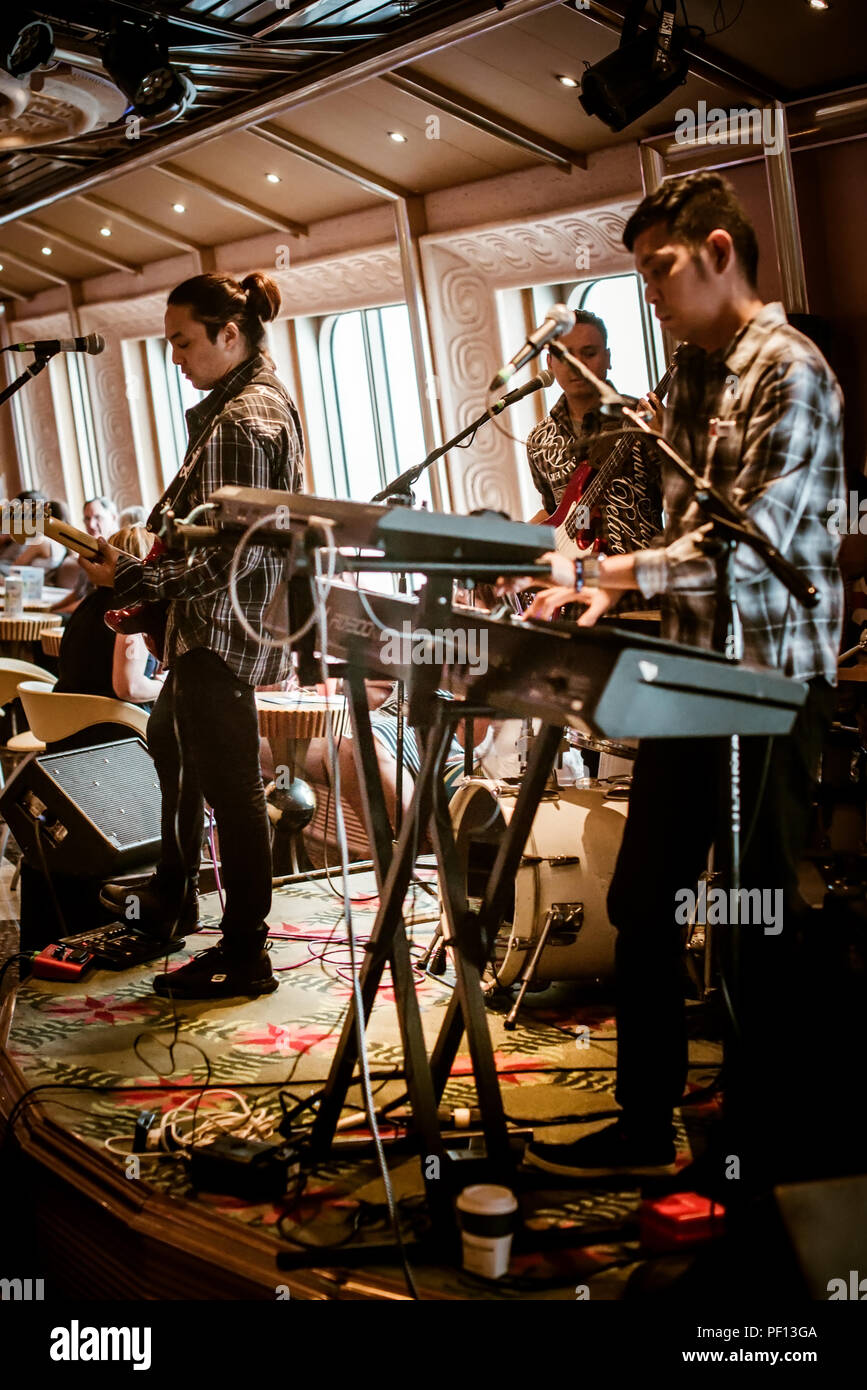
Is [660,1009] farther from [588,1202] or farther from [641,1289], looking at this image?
[641,1289]

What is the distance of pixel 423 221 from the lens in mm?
8039

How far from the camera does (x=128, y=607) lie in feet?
12.0

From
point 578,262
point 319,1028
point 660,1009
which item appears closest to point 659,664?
point 660,1009

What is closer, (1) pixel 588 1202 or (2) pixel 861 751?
(1) pixel 588 1202

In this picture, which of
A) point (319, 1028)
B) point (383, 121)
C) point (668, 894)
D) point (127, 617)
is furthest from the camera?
point (383, 121)

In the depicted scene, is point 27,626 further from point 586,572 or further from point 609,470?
point 586,572

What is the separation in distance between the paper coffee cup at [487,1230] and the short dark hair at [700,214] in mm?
1628

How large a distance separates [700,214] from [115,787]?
3.03 m

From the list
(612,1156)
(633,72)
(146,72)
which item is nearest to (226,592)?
(612,1156)

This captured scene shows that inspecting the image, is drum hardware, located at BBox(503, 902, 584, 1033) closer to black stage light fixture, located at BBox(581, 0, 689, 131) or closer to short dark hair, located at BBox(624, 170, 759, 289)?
short dark hair, located at BBox(624, 170, 759, 289)

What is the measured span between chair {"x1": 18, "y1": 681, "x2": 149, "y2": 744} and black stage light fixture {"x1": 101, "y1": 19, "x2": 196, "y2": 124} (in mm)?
2684

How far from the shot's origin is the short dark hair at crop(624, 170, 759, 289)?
2135 mm

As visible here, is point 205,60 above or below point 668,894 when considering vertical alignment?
above

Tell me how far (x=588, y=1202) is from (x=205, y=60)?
5.81 meters
